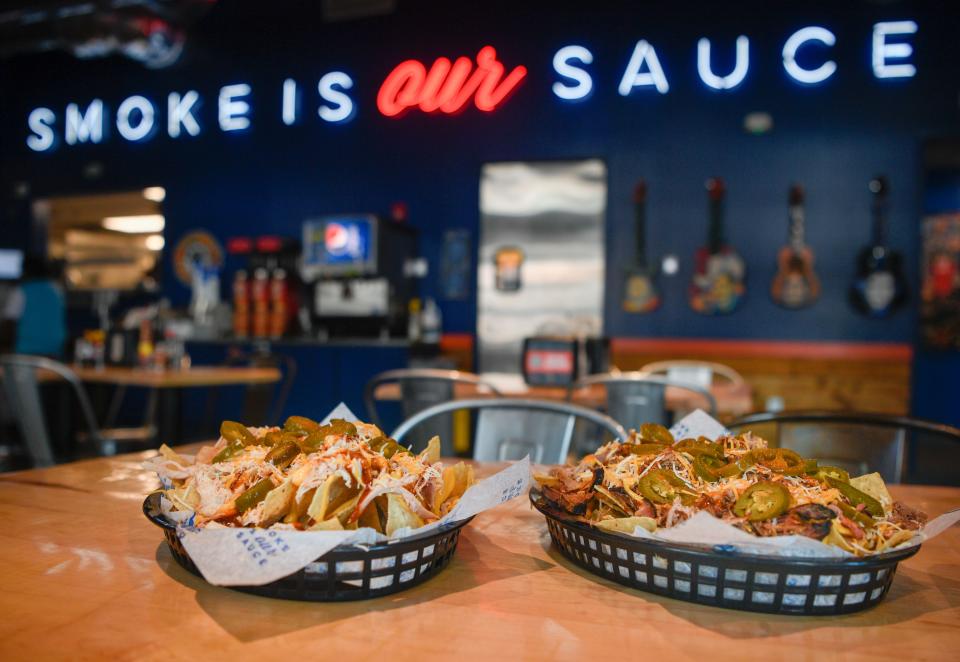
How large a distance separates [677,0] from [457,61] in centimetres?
186

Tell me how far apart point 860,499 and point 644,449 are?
0.25m

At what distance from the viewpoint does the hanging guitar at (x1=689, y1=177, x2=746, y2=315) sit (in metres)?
5.59

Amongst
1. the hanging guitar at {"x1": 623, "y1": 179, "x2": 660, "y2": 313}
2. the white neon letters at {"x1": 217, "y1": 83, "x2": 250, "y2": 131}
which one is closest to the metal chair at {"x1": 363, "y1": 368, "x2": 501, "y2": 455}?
the hanging guitar at {"x1": 623, "y1": 179, "x2": 660, "y2": 313}

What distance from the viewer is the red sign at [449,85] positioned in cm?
589

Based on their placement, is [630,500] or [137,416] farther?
[137,416]

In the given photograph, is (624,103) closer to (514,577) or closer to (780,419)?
(780,419)

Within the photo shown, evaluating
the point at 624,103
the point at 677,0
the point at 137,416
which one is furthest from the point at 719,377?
the point at 137,416

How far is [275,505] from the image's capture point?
74 cm

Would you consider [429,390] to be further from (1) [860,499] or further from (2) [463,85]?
(2) [463,85]

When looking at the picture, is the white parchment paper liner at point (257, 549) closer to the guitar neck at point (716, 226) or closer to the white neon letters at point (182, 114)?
the guitar neck at point (716, 226)

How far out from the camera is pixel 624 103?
5.93m

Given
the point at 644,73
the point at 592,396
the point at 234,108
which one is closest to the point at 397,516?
the point at 592,396

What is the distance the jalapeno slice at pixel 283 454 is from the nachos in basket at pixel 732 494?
0.32 metres

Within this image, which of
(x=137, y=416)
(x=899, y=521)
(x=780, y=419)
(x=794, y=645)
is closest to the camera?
(x=794, y=645)
